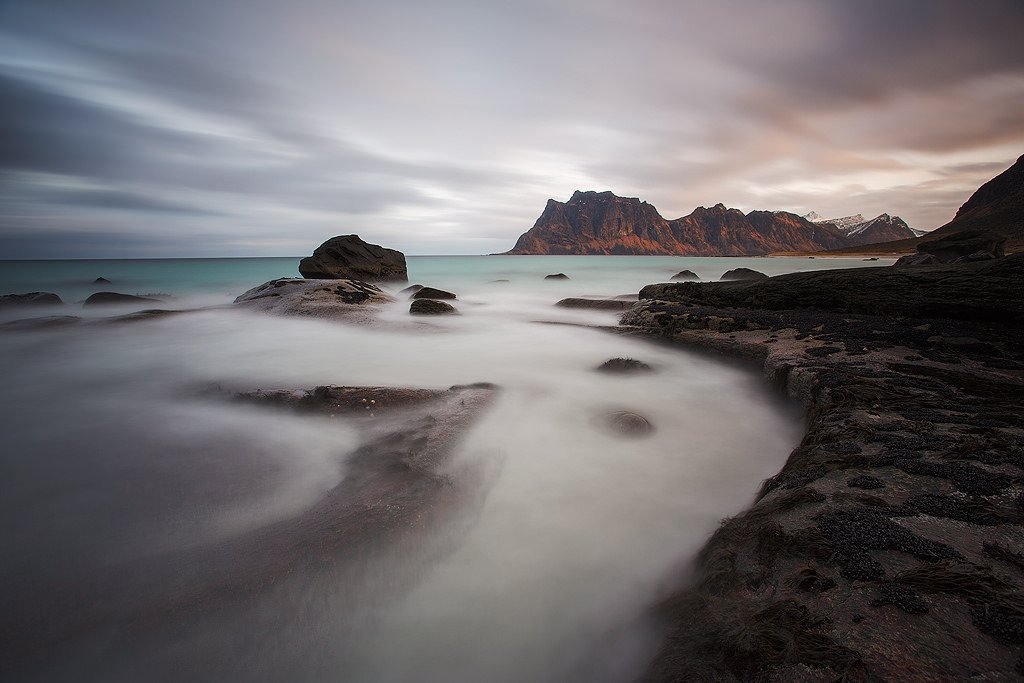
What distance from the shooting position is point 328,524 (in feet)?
12.3

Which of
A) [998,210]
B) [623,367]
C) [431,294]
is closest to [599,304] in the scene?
[431,294]

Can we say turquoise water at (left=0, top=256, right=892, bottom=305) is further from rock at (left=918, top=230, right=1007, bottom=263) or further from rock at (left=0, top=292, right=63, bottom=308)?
rock at (left=918, top=230, right=1007, bottom=263)

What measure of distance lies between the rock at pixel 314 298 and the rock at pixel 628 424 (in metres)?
11.0

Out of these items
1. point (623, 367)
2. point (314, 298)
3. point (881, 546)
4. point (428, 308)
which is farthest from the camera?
point (314, 298)

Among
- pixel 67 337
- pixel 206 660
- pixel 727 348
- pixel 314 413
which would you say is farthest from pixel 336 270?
pixel 206 660

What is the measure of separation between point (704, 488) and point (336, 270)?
2409cm

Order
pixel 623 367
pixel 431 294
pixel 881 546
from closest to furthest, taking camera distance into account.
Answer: pixel 881 546
pixel 623 367
pixel 431 294

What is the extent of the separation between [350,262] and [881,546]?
26.9 m

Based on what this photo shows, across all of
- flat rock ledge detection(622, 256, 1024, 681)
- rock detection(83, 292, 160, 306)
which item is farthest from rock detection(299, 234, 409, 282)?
flat rock ledge detection(622, 256, 1024, 681)

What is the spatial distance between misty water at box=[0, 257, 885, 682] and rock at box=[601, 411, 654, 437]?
0.16m

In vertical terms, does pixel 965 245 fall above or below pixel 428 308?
above

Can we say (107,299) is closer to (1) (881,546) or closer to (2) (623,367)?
(2) (623,367)

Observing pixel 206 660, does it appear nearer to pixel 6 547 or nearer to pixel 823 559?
pixel 6 547

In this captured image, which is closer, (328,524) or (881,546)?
(881,546)
